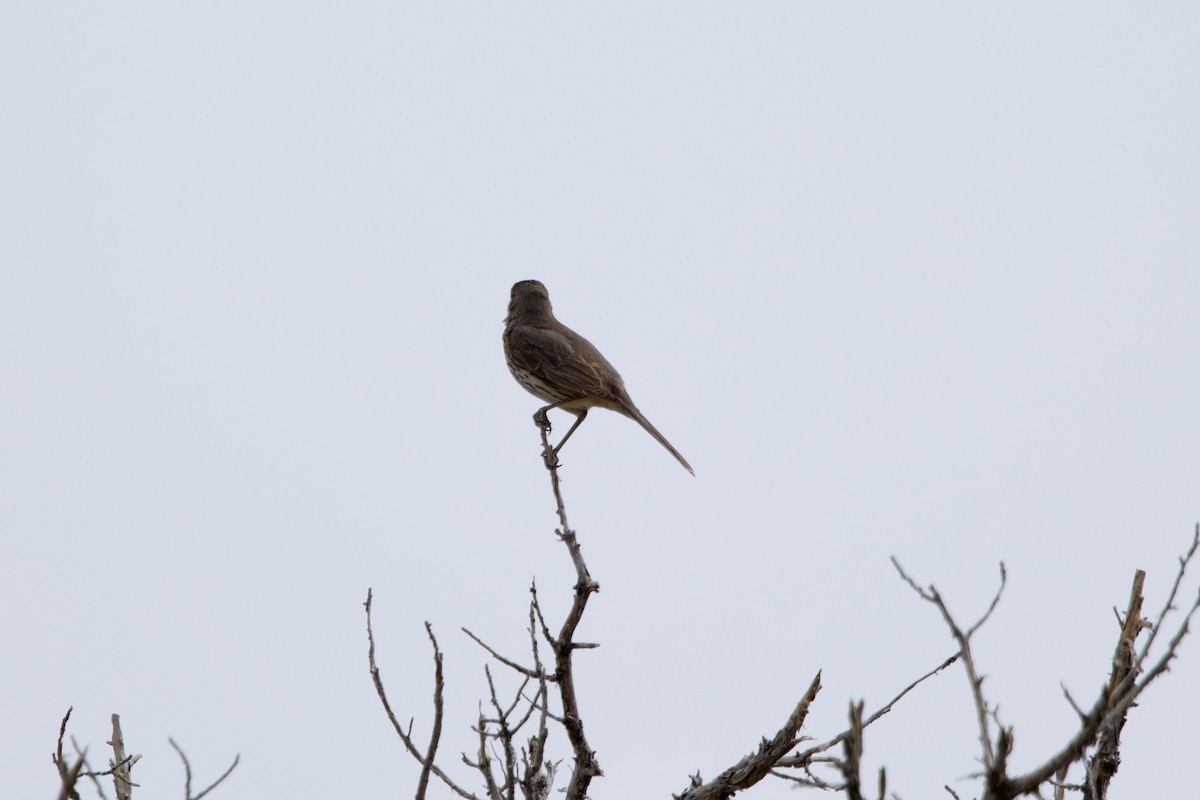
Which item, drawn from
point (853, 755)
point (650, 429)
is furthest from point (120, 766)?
point (650, 429)

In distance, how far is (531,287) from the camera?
11.8 meters

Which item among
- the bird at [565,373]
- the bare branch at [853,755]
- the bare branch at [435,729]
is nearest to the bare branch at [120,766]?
the bare branch at [435,729]

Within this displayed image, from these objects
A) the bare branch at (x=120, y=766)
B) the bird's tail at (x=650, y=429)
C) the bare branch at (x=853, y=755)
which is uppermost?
the bird's tail at (x=650, y=429)

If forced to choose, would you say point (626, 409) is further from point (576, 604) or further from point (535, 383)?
point (576, 604)

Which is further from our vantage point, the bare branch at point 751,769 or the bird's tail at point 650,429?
the bird's tail at point 650,429

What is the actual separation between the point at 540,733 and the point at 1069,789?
168 centimetres

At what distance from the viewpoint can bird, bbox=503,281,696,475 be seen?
33.5ft

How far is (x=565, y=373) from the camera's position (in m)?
10.3

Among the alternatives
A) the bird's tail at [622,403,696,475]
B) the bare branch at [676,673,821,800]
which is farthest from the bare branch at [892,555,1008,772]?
the bird's tail at [622,403,696,475]

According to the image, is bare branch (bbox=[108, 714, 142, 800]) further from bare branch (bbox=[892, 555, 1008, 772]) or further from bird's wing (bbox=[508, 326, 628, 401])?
bird's wing (bbox=[508, 326, 628, 401])

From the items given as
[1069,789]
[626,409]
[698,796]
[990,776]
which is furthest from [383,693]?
[626,409]

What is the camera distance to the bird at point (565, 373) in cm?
1022

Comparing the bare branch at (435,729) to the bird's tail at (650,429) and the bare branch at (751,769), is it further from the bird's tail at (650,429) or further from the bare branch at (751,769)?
the bird's tail at (650,429)

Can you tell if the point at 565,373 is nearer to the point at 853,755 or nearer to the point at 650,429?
the point at 650,429
